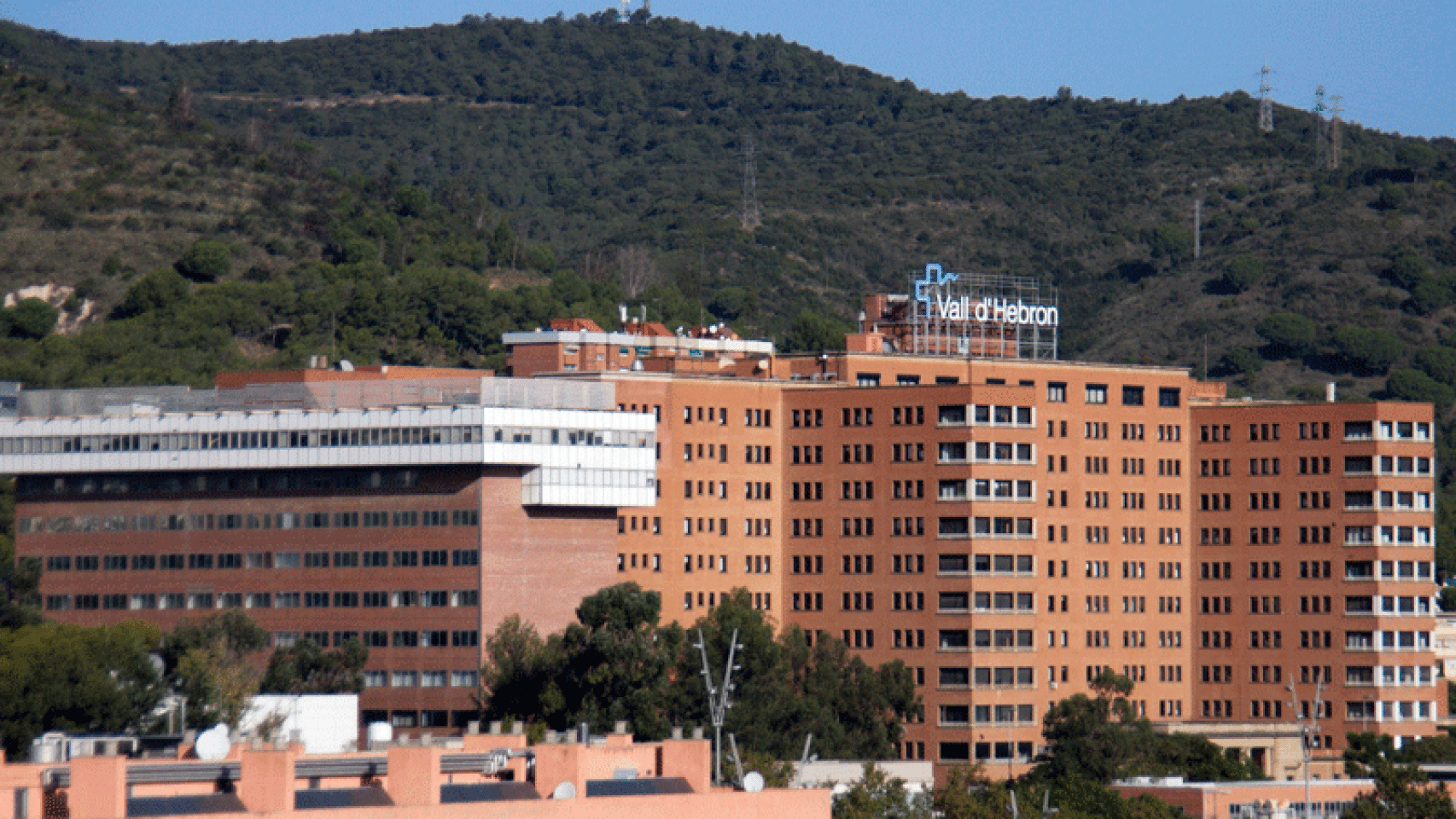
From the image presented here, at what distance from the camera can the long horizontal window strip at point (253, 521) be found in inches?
6718

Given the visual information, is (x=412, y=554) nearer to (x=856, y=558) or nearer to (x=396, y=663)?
(x=396, y=663)

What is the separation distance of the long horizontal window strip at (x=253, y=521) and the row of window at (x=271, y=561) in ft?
5.49

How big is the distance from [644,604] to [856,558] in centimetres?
3284

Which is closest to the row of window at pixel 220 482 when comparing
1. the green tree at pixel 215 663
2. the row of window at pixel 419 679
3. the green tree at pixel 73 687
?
the green tree at pixel 215 663

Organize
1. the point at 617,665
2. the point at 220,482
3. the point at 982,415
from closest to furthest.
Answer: the point at 617,665 → the point at 220,482 → the point at 982,415

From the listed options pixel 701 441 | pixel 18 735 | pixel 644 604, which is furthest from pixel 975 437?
pixel 18 735

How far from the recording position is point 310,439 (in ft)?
571

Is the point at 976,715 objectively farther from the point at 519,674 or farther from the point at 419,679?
the point at 419,679

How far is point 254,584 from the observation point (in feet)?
574

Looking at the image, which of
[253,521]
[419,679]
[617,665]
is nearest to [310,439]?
[253,521]

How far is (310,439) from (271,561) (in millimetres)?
8347

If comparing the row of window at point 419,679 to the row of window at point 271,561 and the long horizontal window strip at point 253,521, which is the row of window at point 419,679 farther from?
the long horizontal window strip at point 253,521

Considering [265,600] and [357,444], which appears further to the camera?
[265,600]

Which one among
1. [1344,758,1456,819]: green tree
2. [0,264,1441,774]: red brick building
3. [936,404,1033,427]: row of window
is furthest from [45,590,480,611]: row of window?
[1344,758,1456,819]: green tree
